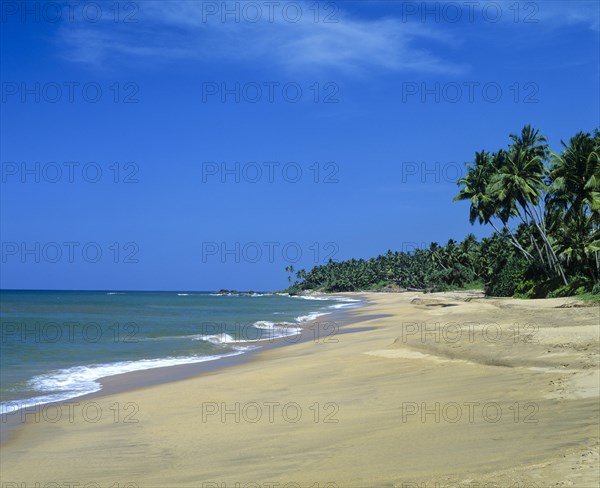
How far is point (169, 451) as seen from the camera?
8906mm

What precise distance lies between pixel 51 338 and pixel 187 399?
22.5 metres

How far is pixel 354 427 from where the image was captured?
30.4ft

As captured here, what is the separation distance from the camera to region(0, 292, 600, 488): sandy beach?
6770 mm

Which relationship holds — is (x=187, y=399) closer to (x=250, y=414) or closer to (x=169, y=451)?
Answer: (x=250, y=414)

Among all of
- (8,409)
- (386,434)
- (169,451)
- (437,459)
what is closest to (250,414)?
(169,451)
